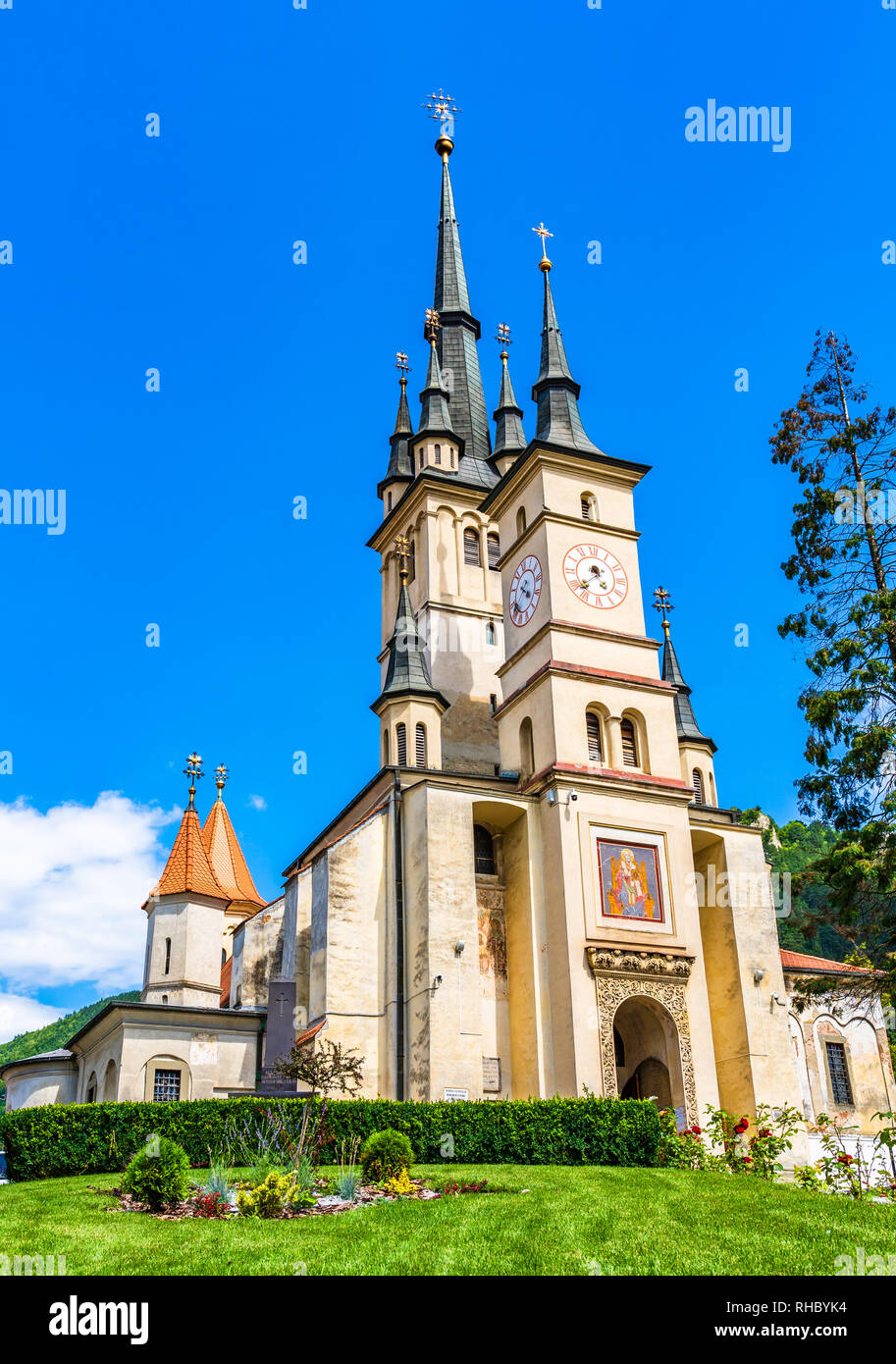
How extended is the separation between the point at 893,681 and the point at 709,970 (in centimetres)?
1550

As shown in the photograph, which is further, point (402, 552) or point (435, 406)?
point (435, 406)

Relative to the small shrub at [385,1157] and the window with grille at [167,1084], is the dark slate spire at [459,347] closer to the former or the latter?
the window with grille at [167,1084]

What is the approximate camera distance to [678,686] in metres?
44.8

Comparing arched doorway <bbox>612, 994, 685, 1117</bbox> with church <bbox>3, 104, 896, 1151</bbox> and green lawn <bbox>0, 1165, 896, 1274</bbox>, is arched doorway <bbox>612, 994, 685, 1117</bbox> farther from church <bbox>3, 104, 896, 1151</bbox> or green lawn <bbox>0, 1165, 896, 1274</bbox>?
green lawn <bbox>0, 1165, 896, 1274</bbox>

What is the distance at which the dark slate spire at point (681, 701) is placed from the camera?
143ft

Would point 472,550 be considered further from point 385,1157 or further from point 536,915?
point 385,1157

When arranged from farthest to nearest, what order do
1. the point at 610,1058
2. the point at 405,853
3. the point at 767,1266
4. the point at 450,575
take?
the point at 450,575
the point at 405,853
the point at 610,1058
the point at 767,1266

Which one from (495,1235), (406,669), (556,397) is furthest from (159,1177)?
(556,397)

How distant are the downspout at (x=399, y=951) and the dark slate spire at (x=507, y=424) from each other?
841 inches

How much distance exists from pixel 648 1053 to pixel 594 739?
8.89 m

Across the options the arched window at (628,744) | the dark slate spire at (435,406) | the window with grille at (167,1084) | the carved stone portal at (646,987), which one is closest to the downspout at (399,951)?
the carved stone portal at (646,987)

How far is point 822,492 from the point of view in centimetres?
2475
